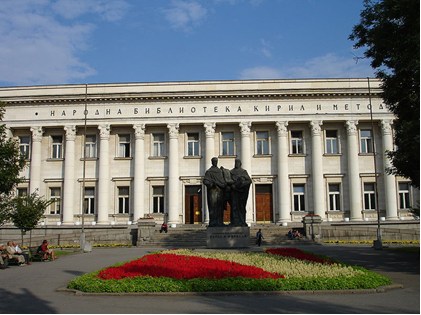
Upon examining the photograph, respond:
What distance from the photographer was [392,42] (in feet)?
58.7

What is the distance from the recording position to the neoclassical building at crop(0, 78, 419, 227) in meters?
43.2

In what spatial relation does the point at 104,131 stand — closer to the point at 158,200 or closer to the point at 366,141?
the point at 158,200

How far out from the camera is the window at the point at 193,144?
44844 millimetres

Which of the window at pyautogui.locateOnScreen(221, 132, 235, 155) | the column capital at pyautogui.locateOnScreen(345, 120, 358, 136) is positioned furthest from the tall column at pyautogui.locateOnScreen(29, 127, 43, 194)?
the column capital at pyautogui.locateOnScreen(345, 120, 358, 136)

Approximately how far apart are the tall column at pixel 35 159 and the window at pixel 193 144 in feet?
45.6

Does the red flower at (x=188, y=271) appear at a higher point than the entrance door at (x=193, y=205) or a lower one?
lower

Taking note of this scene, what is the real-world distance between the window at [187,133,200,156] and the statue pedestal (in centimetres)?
2244

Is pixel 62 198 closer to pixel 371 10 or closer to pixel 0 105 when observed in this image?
pixel 0 105

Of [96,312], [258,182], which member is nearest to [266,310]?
[96,312]

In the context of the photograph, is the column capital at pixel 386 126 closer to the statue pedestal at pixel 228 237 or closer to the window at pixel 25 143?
the statue pedestal at pixel 228 237

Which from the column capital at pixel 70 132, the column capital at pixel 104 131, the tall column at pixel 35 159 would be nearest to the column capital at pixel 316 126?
the column capital at pixel 104 131

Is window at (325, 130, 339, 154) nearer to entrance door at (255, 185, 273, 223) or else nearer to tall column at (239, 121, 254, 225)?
entrance door at (255, 185, 273, 223)

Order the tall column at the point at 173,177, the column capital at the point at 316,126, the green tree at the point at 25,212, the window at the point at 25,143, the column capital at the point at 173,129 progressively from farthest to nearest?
the window at the point at 25,143 → the column capital at the point at 173,129 → the column capital at the point at 316,126 → the tall column at the point at 173,177 → the green tree at the point at 25,212

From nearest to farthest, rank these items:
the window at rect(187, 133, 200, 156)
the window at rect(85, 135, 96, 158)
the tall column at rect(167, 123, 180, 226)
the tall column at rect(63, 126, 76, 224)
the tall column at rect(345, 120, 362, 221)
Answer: the tall column at rect(345, 120, 362, 221), the tall column at rect(167, 123, 180, 226), the tall column at rect(63, 126, 76, 224), the window at rect(187, 133, 200, 156), the window at rect(85, 135, 96, 158)
